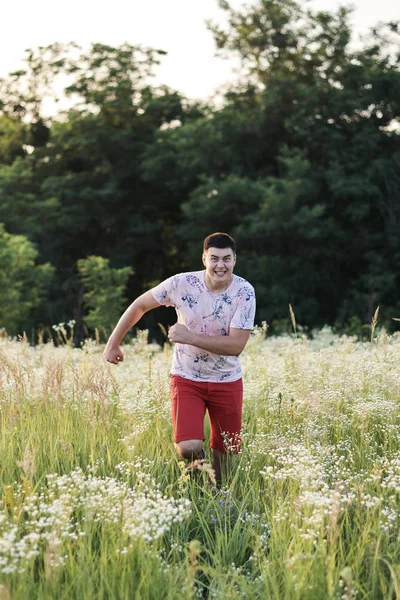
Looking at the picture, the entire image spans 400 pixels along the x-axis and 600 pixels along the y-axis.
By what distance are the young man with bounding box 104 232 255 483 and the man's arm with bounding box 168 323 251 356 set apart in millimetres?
80

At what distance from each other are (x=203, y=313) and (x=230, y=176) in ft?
75.1

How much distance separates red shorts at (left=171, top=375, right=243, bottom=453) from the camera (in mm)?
4973

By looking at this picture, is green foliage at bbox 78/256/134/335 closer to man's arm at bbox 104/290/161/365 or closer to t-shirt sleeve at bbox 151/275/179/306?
man's arm at bbox 104/290/161/365

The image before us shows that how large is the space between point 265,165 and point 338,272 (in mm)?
5578

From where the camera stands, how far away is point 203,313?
5090 mm

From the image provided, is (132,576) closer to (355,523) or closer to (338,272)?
(355,523)

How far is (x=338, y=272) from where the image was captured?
94.2 feet

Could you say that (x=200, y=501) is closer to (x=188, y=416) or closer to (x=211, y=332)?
(x=188, y=416)

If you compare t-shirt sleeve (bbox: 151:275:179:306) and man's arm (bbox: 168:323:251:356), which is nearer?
man's arm (bbox: 168:323:251:356)

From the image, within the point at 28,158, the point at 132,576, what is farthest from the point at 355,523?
the point at 28,158

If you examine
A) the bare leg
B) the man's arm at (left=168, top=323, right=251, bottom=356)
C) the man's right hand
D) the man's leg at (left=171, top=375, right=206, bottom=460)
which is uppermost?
the man's arm at (left=168, top=323, right=251, bottom=356)

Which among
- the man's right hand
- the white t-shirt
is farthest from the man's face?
the man's right hand

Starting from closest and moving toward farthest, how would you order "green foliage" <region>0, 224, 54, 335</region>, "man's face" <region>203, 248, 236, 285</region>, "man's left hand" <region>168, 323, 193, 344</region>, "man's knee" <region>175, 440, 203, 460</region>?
"man's left hand" <region>168, 323, 193, 344</region>, "man's knee" <region>175, 440, 203, 460</region>, "man's face" <region>203, 248, 236, 285</region>, "green foliage" <region>0, 224, 54, 335</region>

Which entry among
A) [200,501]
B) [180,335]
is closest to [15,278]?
[180,335]
